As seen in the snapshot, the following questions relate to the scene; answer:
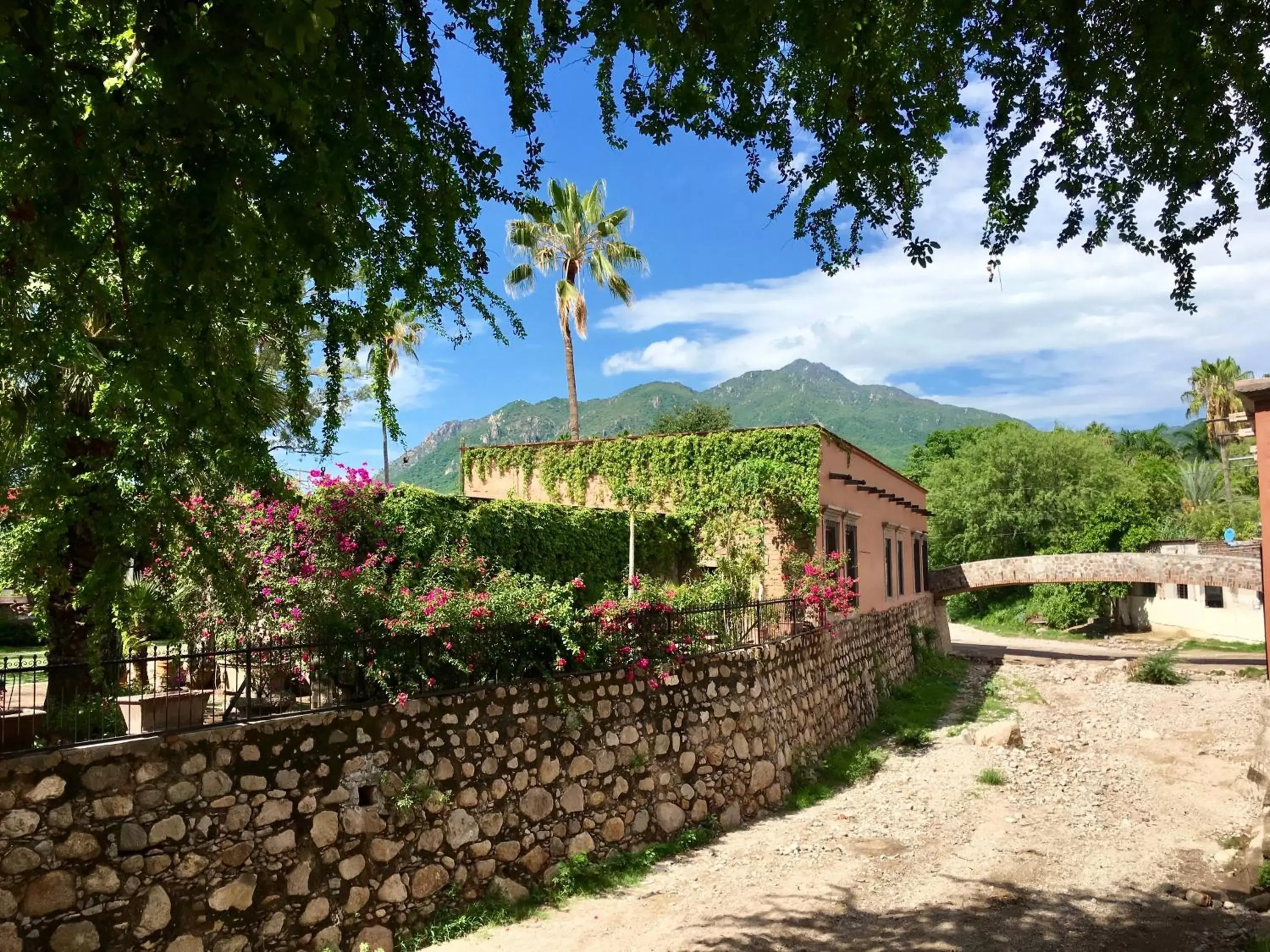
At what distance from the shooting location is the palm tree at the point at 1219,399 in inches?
1969

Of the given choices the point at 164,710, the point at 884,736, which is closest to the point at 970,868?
the point at 884,736

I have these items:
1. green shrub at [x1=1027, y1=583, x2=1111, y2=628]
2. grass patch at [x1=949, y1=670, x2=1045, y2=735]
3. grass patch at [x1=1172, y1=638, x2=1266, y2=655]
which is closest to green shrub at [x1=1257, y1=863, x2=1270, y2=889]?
grass patch at [x1=949, y1=670, x2=1045, y2=735]

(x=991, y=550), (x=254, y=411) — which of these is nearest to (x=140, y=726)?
(x=254, y=411)

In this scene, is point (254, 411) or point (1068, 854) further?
point (1068, 854)

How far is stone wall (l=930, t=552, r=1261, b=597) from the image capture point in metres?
25.8

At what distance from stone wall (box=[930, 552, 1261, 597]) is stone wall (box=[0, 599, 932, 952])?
21.7m

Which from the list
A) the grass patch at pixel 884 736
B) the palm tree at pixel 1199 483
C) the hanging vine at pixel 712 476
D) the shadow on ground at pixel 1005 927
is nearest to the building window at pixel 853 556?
the hanging vine at pixel 712 476

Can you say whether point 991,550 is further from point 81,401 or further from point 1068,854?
point 81,401

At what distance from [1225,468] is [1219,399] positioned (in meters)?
5.55

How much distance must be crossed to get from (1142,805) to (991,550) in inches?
1169

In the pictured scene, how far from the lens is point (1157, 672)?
23484 millimetres

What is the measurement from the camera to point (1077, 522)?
38.1m

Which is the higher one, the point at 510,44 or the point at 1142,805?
the point at 510,44

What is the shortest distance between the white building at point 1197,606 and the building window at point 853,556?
1481 cm
